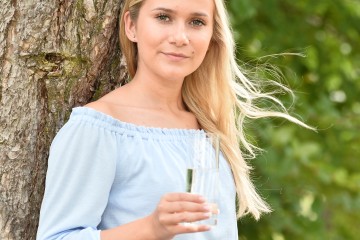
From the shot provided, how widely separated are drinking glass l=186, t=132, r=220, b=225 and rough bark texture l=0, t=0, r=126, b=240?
63 centimetres

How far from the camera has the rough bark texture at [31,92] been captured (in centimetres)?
300

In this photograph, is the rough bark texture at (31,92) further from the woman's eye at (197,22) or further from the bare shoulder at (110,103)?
the woman's eye at (197,22)

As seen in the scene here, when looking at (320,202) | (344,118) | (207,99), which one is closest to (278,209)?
(320,202)

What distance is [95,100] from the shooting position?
3.18 metres

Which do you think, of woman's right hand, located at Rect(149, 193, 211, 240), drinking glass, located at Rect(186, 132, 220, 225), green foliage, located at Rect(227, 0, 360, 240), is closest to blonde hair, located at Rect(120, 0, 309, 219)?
drinking glass, located at Rect(186, 132, 220, 225)

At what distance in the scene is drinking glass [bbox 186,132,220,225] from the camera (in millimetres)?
2482

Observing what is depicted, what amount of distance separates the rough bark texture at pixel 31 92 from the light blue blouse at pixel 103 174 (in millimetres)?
179

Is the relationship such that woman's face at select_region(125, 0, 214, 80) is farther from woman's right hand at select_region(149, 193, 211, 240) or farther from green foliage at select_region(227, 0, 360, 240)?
green foliage at select_region(227, 0, 360, 240)

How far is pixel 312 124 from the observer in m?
5.36

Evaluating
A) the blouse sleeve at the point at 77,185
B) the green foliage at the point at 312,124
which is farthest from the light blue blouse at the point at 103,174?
the green foliage at the point at 312,124

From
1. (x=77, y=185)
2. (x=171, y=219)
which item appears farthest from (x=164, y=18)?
(x=171, y=219)

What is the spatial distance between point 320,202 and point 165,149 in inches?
101

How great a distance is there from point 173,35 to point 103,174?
474mm

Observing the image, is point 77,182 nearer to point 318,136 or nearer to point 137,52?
point 137,52
